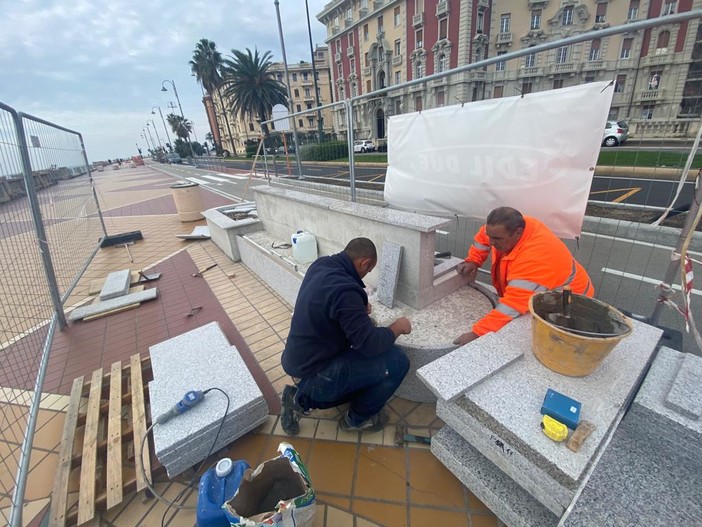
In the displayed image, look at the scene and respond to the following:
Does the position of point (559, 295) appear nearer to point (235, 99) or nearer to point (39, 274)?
point (39, 274)

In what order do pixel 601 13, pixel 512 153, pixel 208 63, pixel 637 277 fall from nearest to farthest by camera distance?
pixel 512 153 < pixel 637 277 < pixel 601 13 < pixel 208 63

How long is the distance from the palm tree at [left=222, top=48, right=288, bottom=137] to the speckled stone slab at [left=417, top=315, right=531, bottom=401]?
38.7m

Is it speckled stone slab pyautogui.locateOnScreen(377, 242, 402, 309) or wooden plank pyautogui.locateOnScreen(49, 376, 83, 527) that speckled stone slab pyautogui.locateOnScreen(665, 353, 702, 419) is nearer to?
speckled stone slab pyautogui.locateOnScreen(377, 242, 402, 309)

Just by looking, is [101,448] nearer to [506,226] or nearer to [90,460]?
[90,460]

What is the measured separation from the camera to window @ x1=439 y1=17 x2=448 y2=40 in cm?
3170

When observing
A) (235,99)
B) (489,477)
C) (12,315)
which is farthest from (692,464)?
(235,99)

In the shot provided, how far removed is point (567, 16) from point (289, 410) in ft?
138

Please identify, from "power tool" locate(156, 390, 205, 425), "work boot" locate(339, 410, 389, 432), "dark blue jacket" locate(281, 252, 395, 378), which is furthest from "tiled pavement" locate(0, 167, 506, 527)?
"dark blue jacket" locate(281, 252, 395, 378)

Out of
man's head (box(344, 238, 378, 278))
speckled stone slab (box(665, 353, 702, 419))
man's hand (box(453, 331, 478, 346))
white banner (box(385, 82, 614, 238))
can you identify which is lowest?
man's hand (box(453, 331, 478, 346))

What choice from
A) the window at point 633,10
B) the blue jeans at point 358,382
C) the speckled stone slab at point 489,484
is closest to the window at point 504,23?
the window at point 633,10

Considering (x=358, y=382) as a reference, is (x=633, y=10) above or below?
above

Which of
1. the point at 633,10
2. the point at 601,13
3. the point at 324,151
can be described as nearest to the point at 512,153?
the point at 324,151

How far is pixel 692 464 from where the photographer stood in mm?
1423

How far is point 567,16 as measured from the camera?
2920cm
